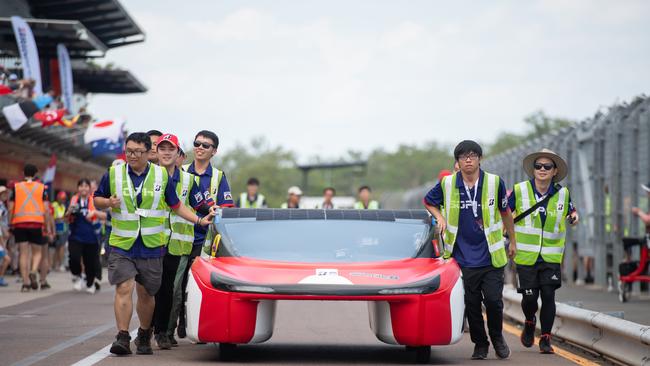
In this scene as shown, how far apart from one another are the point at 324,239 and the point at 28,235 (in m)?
12.2

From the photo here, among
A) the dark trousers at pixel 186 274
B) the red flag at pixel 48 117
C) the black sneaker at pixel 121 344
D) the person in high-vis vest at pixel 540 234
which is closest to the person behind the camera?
the black sneaker at pixel 121 344

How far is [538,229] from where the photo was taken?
12.8m

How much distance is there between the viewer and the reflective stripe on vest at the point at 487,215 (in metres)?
11.8

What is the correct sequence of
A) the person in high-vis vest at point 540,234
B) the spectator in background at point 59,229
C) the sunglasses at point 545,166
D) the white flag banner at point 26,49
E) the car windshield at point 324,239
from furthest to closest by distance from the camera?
1. the white flag banner at point 26,49
2. the spectator in background at point 59,229
3. the sunglasses at point 545,166
4. the person in high-vis vest at point 540,234
5. the car windshield at point 324,239

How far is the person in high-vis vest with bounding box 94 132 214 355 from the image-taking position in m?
11.6

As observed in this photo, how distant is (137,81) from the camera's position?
5791cm

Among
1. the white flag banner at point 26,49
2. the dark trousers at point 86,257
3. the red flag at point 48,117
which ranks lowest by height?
the dark trousers at point 86,257

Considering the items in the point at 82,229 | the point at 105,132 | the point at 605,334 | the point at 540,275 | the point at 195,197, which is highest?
the point at 105,132

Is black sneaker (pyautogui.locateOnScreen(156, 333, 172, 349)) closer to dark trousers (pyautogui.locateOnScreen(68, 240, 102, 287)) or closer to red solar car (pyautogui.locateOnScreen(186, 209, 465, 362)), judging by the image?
red solar car (pyautogui.locateOnScreen(186, 209, 465, 362))

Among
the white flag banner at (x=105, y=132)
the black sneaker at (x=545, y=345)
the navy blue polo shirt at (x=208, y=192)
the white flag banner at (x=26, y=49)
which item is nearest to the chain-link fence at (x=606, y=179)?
the white flag banner at (x=105, y=132)

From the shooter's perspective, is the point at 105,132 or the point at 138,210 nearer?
the point at 138,210

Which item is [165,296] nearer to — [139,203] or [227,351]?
[139,203]

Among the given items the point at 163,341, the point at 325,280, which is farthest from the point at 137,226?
the point at 325,280

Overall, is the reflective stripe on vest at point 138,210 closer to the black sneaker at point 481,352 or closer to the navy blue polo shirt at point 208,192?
the navy blue polo shirt at point 208,192
